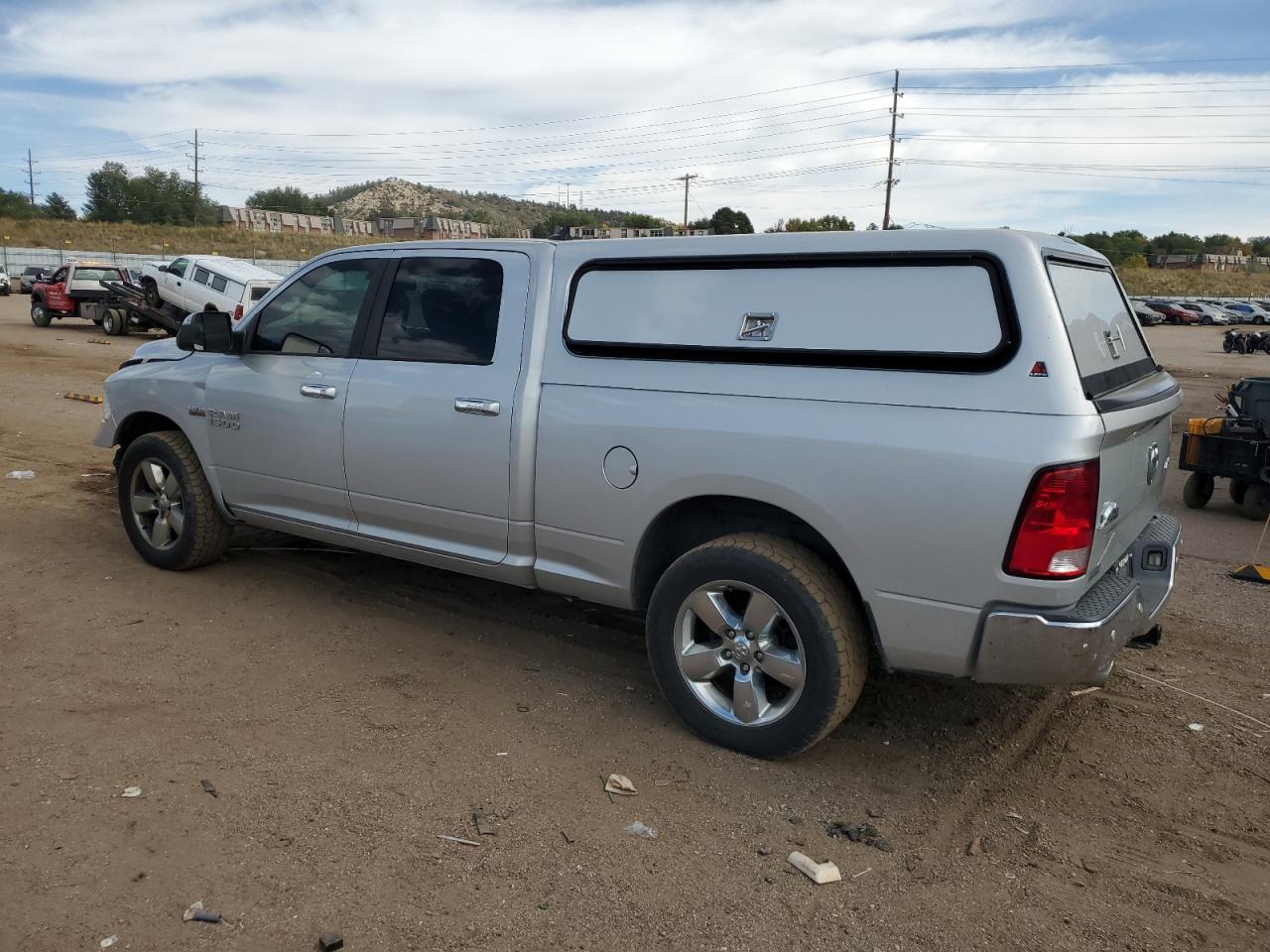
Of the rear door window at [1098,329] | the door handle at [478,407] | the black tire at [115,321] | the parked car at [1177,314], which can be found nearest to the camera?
the rear door window at [1098,329]

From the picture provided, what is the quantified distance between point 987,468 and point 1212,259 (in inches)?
4666

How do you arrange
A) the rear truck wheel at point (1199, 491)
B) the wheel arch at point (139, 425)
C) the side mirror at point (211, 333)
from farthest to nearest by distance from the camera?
the rear truck wheel at point (1199, 491)
the wheel arch at point (139, 425)
the side mirror at point (211, 333)

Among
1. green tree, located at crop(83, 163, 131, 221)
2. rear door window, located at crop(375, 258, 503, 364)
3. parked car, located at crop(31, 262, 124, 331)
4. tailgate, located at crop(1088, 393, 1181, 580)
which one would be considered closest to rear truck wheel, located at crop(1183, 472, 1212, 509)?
tailgate, located at crop(1088, 393, 1181, 580)

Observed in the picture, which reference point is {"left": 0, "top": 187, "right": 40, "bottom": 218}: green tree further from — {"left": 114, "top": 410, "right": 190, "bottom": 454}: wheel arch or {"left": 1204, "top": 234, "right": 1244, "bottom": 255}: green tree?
{"left": 1204, "top": 234, "right": 1244, "bottom": 255}: green tree

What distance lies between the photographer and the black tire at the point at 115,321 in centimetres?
2469

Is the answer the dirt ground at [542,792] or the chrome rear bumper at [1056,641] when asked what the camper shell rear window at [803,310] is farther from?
the dirt ground at [542,792]

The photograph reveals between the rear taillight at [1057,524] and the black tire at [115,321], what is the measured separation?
26.0m

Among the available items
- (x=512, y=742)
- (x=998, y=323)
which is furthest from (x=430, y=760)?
(x=998, y=323)

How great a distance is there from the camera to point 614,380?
4.01 m

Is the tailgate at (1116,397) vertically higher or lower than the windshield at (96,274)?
lower

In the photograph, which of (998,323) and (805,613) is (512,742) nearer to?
(805,613)

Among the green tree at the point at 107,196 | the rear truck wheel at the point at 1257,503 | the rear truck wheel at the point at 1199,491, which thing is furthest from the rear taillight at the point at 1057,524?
the green tree at the point at 107,196

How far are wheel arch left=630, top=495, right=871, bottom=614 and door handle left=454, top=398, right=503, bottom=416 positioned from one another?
89 cm

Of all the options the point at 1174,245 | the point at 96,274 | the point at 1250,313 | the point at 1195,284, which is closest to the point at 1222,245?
the point at 1174,245
